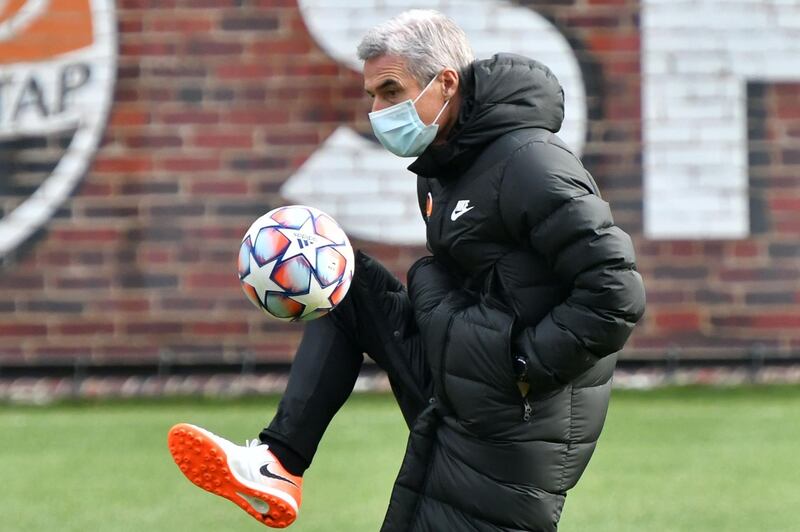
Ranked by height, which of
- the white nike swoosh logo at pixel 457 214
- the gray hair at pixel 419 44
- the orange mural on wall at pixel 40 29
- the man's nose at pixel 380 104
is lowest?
the white nike swoosh logo at pixel 457 214

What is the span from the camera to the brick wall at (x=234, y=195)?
30.1 ft

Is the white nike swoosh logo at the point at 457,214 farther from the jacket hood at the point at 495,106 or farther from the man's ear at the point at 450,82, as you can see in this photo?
the man's ear at the point at 450,82

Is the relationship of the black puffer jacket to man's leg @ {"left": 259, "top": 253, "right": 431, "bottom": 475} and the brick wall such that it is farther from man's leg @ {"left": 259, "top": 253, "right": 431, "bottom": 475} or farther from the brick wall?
the brick wall

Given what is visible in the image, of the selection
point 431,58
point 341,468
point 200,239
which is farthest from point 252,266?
point 200,239

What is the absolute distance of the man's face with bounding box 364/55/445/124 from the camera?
421 centimetres

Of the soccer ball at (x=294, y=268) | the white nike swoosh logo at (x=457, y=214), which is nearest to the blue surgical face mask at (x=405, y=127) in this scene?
the white nike swoosh logo at (x=457, y=214)

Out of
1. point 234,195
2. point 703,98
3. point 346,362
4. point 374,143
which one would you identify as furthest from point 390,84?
point 703,98

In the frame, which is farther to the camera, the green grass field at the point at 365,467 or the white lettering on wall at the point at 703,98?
the white lettering on wall at the point at 703,98

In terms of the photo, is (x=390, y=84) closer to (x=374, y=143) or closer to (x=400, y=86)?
(x=400, y=86)

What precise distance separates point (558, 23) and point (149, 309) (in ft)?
10.9

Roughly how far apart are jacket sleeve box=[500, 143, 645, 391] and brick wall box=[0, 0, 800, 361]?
202 inches

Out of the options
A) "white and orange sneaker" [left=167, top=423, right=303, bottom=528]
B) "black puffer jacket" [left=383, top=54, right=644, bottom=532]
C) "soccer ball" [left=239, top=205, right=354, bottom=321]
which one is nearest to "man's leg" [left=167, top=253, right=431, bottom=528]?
"white and orange sneaker" [left=167, top=423, right=303, bottom=528]

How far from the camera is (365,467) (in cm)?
702

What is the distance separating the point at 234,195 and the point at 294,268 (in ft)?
15.6
